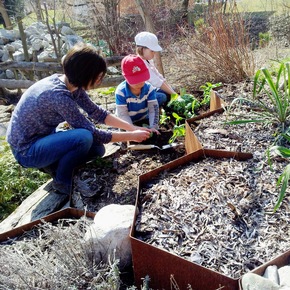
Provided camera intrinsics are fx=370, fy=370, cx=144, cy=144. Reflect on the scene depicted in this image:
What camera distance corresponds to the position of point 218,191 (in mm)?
2105

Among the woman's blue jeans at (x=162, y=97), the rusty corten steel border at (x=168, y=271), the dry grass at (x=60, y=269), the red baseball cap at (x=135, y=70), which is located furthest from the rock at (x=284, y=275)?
the woman's blue jeans at (x=162, y=97)

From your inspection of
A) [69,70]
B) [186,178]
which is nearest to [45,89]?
[69,70]

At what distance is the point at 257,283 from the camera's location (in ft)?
4.84

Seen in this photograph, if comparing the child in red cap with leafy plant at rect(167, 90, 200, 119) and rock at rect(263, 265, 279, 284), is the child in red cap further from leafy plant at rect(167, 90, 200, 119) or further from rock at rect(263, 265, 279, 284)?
rock at rect(263, 265, 279, 284)

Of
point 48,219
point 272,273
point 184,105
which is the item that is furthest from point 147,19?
point 272,273

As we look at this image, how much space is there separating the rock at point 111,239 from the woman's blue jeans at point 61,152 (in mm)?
941

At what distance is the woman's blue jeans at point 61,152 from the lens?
9.16ft

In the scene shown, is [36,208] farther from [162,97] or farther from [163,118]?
[162,97]

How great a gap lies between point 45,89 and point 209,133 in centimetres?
127

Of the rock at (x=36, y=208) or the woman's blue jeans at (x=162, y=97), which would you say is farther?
the woman's blue jeans at (x=162, y=97)

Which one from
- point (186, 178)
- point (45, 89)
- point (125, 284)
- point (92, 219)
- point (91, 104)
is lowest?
point (125, 284)

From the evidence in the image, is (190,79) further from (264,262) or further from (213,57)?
(264,262)

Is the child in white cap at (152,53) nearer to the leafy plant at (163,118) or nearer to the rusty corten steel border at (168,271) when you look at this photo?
the leafy plant at (163,118)

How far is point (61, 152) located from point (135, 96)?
948 mm
